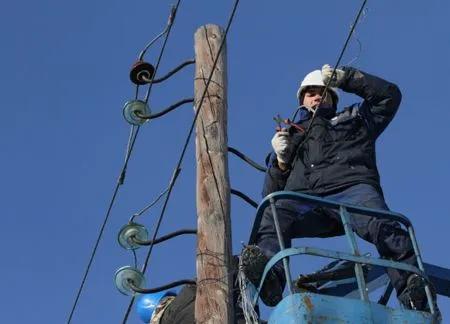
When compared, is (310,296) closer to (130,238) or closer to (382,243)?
(382,243)

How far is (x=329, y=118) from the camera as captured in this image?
8.28 m

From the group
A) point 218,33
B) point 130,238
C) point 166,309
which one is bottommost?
point 166,309

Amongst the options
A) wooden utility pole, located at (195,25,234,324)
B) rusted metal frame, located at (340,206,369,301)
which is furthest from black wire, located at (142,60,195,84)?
rusted metal frame, located at (340,206,369,301)

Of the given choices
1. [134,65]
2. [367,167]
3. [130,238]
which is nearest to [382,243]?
[367,167]

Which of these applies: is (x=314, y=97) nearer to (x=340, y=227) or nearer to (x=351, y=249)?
(x=340, y=227)

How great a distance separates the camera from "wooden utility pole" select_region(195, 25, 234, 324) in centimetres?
Result: 702

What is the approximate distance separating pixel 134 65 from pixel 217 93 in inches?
55.7

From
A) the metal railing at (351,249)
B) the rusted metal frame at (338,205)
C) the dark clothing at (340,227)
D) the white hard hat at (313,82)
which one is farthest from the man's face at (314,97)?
the rusted metal frame at (338,205)

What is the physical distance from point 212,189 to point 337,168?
922 millimetres

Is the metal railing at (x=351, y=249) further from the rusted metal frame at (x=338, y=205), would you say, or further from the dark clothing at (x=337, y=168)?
the dark clothing at (x=337, y=168)

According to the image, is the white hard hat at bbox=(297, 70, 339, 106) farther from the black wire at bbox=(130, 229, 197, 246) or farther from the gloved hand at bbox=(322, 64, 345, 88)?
the black wire at bbox=(130, 229, 197, 246)

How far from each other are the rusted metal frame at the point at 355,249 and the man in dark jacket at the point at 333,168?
0.36 metres

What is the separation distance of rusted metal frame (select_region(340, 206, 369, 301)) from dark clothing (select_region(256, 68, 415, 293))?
1.19 ft

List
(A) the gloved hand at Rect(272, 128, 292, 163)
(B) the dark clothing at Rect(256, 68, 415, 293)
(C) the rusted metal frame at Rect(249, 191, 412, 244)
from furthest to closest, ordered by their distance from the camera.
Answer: (A) the gloved hand at Rect(272, 128, 292, 163) → (B) the dark clothing at Rect(256, 68, 415, 293) → (C) the rusted metal frame at Rect(249, 191, 412, 244)
